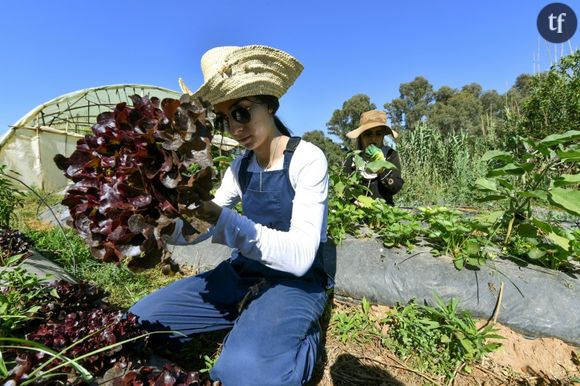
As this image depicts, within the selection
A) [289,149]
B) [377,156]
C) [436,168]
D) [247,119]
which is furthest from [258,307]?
[436,168]

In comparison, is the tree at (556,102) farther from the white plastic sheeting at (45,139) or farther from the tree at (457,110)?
the tree at (457,110)

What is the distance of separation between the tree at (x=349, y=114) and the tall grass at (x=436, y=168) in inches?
882

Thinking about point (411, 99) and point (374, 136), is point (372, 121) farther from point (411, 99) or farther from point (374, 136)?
point (411, 99)

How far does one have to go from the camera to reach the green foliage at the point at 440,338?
1.98 metres

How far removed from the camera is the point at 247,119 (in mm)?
1833

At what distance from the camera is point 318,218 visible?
1.70 metres

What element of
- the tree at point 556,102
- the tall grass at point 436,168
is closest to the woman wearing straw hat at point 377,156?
the tall grass at point 436,168

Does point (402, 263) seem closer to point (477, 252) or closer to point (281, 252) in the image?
point (477, 252)

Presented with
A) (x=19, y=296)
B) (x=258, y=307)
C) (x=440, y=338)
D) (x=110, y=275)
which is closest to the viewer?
(x=19, y=296)

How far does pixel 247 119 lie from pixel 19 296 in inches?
53.5

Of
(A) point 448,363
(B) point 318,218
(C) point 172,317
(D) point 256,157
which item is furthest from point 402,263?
(C) point 172,317

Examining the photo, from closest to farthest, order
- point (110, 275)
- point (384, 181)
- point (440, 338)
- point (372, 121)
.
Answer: point (440, 338) < point (110, 275) < point (384, 181) < point (372, 121)

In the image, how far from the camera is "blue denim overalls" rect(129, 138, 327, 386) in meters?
1.55

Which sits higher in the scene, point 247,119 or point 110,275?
point 247,119
